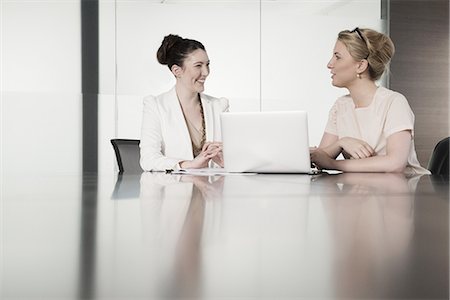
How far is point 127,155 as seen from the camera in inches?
135

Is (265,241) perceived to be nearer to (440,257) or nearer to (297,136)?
(440,257)

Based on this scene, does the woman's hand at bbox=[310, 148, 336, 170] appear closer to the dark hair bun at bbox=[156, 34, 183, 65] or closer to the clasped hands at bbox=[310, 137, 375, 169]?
the clasped hands at bbox=[310, 137, 375, 169]

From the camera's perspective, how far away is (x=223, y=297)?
0.66ft

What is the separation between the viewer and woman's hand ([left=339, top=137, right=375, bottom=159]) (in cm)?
271

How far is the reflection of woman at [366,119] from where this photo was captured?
266cm

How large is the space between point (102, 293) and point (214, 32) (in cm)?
571

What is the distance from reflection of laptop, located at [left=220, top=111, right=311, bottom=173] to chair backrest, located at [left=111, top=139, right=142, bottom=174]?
129cm

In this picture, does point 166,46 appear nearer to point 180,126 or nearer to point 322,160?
point 180,126

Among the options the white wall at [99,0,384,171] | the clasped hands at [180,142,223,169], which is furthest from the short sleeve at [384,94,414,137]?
the white wall at [99,0,384,171]

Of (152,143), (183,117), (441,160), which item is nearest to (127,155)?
(152,143)

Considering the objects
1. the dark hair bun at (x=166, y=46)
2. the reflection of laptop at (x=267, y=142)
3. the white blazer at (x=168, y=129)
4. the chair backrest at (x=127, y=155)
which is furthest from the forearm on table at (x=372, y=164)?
the dark hair bun at (x=166, y=46)

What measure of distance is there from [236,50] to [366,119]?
117 inches

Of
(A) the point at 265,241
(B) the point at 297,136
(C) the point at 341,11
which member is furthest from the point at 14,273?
(C) the point at 341,11

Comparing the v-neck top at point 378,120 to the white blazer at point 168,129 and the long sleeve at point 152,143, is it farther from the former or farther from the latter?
the long sleeve at point 152,143
